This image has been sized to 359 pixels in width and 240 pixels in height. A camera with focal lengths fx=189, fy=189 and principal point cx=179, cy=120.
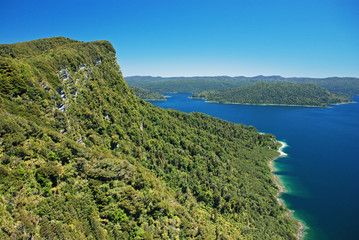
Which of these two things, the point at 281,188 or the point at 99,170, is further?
the point at 281,188

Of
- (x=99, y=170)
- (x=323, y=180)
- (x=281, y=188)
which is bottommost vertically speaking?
(x=281, y=188)

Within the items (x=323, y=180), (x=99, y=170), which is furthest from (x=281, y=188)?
(x=99, y=170)

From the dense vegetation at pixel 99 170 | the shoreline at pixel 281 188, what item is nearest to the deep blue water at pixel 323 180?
the shoreline at pixel 281 188

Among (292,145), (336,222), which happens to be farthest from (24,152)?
(292,145)

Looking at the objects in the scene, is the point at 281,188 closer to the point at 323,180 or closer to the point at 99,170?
the point at 323,180

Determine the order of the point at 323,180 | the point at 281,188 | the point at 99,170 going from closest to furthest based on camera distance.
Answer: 1. the point at 99,170
2. the point at 281,188
3. the point at 323,180

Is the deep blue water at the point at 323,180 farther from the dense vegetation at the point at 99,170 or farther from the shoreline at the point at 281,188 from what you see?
the dense vegetation at the point at 99,170

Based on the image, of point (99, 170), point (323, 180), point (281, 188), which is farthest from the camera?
point (323, 180)

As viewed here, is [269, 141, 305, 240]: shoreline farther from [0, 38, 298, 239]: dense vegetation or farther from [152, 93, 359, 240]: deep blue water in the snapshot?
[0, 38, 298, 239]: dense vegetation

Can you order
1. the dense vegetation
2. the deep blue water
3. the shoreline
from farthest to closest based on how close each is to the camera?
1. the deep blue water
2. the shoreline
3. the dense vegetation

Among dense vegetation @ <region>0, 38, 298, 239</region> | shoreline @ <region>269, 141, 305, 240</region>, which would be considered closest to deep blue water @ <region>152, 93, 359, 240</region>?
shoreline @ <region>269, 141, 305, 240</region>
